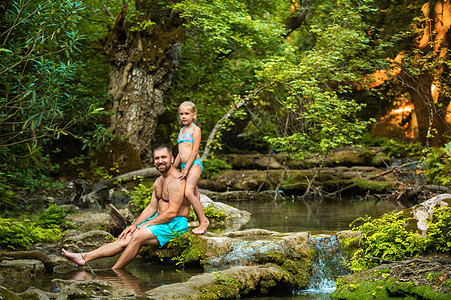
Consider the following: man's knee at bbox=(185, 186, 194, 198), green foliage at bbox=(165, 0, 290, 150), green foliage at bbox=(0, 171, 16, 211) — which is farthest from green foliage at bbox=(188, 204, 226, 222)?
green foliage at bbox=(165, 0, 290, 150)

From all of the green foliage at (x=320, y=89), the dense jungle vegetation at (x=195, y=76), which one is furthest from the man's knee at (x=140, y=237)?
the green foliage at (x=320, y=89)

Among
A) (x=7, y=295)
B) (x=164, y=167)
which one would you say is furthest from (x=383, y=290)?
(x=7, y=295)

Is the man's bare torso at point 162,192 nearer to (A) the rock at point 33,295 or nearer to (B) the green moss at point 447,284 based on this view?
(A) the rock at point 33,295

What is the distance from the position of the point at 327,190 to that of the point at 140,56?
25.4ft

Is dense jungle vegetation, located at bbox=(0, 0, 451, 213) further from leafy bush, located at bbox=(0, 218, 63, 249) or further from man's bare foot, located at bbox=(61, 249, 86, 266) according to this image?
man's bare foot, located at bbox=(61, 249, 86, 266)

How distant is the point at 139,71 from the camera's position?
15.1 m

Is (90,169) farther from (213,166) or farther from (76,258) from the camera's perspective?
(76,258)

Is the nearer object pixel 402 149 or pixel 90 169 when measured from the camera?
pixel 90 169

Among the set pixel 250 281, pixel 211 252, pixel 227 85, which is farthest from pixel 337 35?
pixel 250 281

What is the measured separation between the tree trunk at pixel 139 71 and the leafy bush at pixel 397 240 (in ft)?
35.2

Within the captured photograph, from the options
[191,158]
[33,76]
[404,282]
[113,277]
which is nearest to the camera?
[404,282]

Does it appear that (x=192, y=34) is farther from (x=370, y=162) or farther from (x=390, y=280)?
(x=390, y=280)

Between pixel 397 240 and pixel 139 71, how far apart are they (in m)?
11.6

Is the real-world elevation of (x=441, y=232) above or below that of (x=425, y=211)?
below
